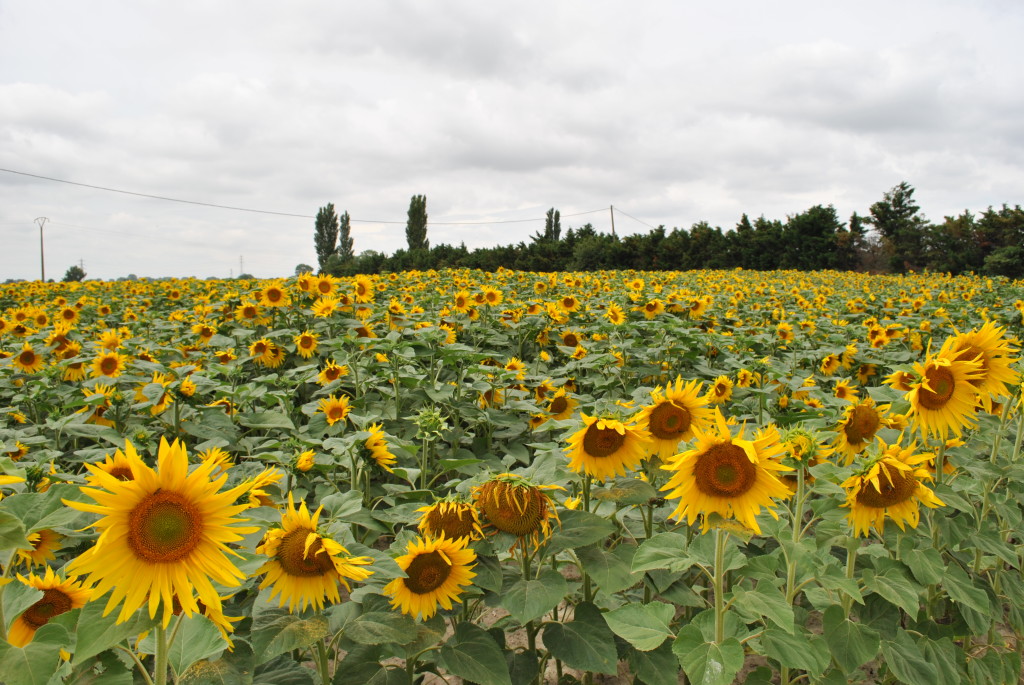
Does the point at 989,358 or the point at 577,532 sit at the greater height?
the point at 989,358

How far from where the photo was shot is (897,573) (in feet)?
5.99

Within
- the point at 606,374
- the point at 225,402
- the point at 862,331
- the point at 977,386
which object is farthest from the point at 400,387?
the point at 862,331

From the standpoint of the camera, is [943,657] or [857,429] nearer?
[943,657]

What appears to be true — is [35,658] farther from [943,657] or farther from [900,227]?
[900,227]

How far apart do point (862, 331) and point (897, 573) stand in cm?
530

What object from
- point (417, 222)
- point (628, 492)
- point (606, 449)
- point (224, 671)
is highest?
point (417, 222)

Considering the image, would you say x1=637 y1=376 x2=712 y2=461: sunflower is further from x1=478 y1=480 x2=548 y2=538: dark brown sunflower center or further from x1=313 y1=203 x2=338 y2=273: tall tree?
x1=313 y1=203 x2=338 y2=273: tall tree

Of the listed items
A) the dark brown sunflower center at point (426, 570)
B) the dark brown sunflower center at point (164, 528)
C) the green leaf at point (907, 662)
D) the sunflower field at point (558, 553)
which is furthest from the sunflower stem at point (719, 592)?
the dark brown sunflower center at point (164, 528)

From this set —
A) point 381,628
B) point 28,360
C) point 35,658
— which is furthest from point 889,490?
point 28,360

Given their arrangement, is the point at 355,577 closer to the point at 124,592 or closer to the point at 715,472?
the point at 124,592

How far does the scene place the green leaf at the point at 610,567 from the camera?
1647 mm

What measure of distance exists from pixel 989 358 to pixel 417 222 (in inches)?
2404

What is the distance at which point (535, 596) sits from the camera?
1571 millimetres

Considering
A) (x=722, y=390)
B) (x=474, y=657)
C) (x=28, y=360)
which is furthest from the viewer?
(x=28, y=360)
